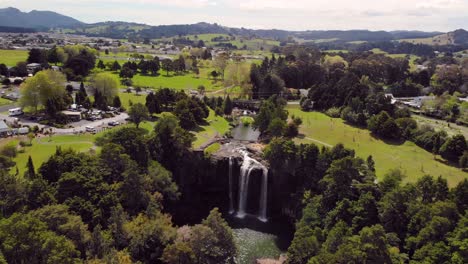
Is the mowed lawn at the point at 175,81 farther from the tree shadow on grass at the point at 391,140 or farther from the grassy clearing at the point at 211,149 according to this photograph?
the tree shadow on grass at the point at 391,140

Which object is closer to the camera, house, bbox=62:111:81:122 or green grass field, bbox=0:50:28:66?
house, bbox=62:111:81:122

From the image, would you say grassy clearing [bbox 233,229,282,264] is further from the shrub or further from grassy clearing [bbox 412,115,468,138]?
grassy clearing [bbox 412,115,468,138]

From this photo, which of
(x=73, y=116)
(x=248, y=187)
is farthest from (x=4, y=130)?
(x=248, y=187)

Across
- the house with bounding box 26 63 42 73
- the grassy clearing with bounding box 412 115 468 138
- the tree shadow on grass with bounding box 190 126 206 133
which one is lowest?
the tree shadow on grass with bounding box 190 126 206 133

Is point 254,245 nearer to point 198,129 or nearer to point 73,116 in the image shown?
point 198,129

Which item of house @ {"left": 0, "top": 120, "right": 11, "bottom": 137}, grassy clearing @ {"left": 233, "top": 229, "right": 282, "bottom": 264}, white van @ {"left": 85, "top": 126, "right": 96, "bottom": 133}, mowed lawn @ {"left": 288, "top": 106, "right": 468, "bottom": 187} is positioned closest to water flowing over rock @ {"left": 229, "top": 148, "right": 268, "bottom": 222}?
grassy clearing @ {"left": 233, "top": 229, "right": 282, "bottom": 264}
